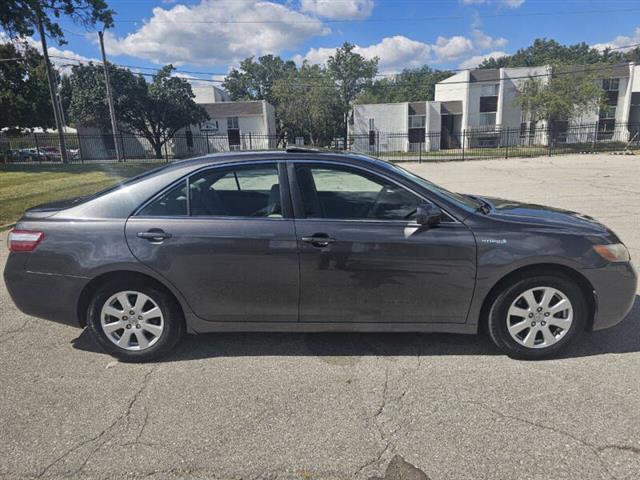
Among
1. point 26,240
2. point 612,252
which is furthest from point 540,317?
point 26,240

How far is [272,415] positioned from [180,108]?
138 feet

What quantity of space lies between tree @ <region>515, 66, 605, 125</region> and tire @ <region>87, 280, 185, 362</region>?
44.5m

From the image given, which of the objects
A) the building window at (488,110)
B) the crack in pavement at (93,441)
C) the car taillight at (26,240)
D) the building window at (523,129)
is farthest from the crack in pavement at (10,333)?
the building window at (488,110)

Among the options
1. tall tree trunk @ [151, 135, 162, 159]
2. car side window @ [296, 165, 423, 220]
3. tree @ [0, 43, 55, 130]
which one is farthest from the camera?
tall tree trunk @ [151, 135, 162, 159]

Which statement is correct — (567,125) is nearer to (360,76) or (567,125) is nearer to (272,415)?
(360,76)

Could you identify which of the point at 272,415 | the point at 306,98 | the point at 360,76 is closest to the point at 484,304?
the point at 272,415

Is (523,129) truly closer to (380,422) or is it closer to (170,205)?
(170,205)

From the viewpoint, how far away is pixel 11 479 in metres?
2.21

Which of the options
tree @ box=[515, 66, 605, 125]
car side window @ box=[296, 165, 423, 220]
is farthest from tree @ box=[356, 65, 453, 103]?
car side window @ box=[296, 165, 423, 220]

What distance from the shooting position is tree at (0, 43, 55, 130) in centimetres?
3133

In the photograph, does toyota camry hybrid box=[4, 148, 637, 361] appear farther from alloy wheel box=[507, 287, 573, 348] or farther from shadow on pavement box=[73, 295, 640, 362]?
shadow on pavement box=[73, 295, 640, 362]

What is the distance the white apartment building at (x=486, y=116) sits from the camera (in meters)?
49.0

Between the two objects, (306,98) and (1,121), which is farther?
(306,98)

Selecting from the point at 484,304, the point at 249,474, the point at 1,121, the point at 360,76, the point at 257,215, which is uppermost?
the point at 360,76
